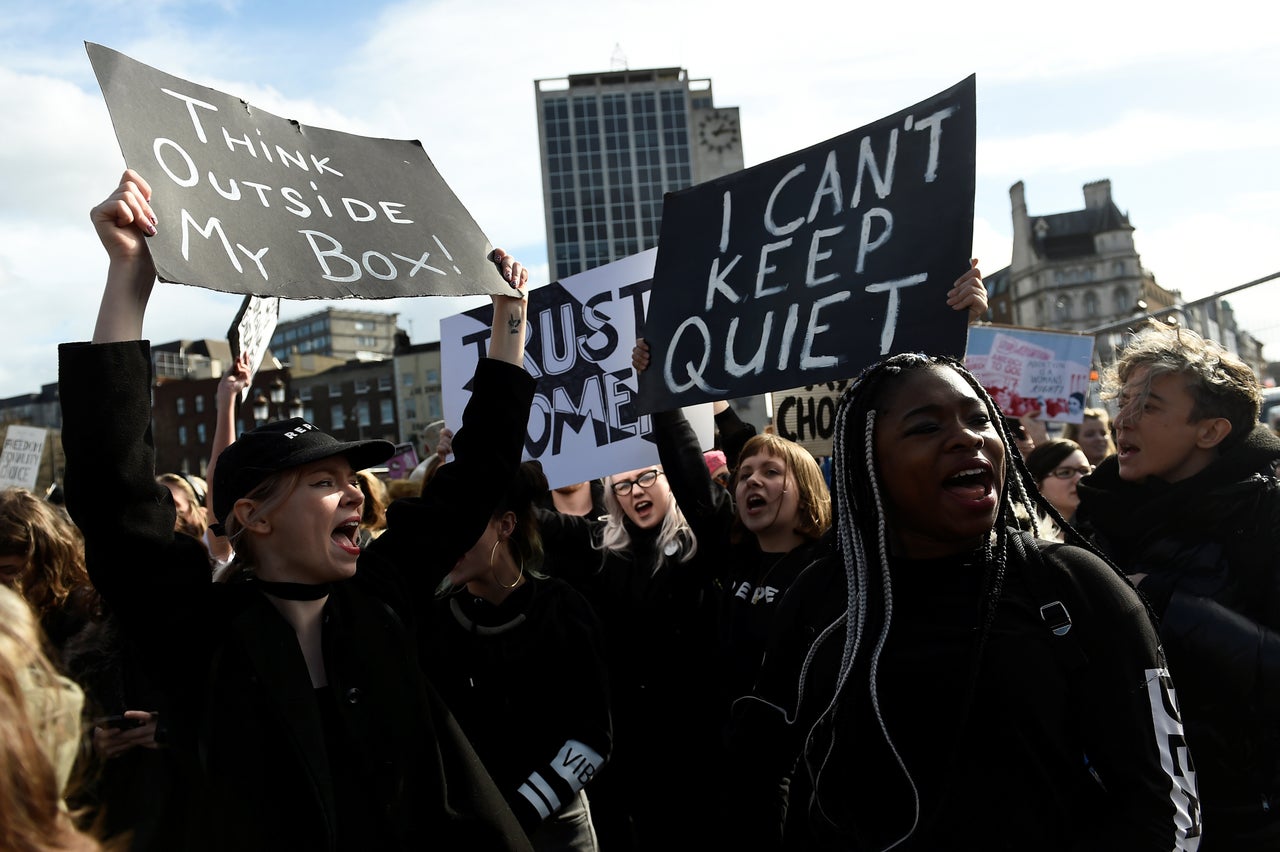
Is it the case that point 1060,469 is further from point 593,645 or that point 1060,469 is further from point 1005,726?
point 1005,726

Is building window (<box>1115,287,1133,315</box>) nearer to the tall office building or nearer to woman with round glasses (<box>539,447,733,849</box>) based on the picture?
the tall office building

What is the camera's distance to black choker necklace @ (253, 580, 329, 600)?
238 centimetres

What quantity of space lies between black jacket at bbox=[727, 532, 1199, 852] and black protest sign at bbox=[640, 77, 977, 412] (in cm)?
160

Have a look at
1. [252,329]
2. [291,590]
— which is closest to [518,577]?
[291,590]

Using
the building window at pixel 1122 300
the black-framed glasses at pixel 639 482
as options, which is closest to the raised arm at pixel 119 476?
the black-framed glasses at pixel 639 482

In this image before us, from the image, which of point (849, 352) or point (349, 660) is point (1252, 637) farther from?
point (349, 660)

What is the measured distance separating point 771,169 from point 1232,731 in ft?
8.53

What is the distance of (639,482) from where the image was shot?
5.28 meters

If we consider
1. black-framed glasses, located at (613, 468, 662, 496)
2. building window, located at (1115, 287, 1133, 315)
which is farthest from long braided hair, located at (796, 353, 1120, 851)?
building window, located at (1115, 287, 1133, 315)

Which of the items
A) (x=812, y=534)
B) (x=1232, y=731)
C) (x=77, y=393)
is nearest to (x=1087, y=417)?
(x=812, y=534)

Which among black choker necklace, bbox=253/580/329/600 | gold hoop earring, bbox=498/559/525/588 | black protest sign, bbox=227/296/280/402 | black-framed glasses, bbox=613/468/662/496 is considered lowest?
gold hoop earring, bbox=498/559/525/588

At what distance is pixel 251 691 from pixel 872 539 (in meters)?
1.29

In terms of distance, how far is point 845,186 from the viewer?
4078 mm

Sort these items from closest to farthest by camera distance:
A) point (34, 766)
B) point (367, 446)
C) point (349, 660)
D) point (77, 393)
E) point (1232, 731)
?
1. point (34, 766)
2. point (77, 393)
3. point (349, 660)
4. point (367, 446)
5. point (1232, 731)
